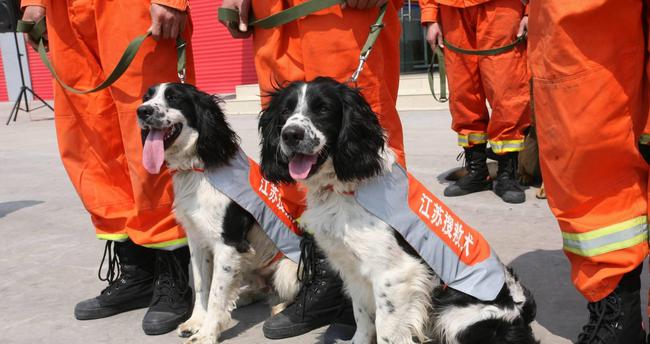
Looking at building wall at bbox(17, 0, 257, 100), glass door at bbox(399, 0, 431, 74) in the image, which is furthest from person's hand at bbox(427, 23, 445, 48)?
building wall at bbox(17, 0, 257, 100)

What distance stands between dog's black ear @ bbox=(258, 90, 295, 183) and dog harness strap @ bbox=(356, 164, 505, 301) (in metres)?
0.36

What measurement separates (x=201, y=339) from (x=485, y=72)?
332 cm

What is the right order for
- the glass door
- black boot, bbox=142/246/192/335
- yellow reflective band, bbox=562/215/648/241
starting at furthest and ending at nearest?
the glass door, black boot, bbox=142/246/192/335, yellow reflective band, bbox=562/215/648/241

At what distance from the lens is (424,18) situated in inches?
214

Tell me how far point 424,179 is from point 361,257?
144 inches

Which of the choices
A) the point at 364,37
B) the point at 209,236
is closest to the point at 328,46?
the point at 364,37

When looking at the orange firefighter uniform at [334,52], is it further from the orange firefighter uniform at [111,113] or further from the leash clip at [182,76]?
the orange firefighter uniform at [111,113]

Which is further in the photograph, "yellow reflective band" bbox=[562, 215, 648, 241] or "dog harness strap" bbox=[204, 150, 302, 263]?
"dog harness strap" bbox=[204, 150, 302, 263]

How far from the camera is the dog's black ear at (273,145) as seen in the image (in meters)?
2.61

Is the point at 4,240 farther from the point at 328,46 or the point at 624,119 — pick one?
the point at 624,119

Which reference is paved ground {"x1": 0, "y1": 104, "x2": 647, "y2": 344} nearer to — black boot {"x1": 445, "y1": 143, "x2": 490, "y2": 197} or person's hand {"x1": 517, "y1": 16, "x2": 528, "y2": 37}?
black boot {"x1": 445, "y1": 143, "x2": 490, "y2": 197}

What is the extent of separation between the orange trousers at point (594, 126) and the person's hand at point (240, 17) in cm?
139

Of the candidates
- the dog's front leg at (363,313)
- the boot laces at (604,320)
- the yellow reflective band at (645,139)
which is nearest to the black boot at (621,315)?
the boot laces at (604,320)

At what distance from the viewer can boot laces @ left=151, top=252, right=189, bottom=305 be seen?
3324 millimetres
